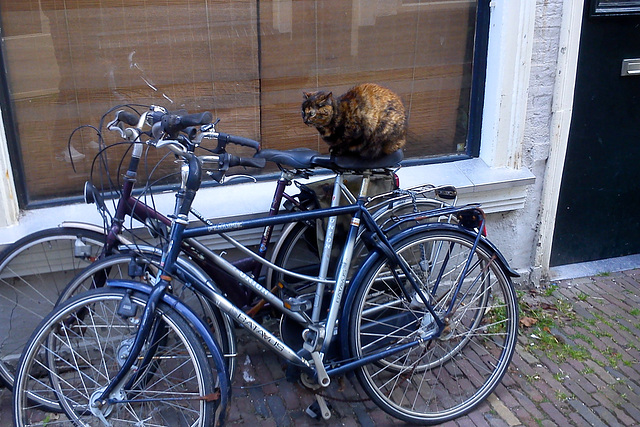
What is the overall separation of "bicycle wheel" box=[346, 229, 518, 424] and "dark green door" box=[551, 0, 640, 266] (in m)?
1.35

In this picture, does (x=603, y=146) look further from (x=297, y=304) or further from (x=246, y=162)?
(x=246, y=162)

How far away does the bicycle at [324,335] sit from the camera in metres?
2.66

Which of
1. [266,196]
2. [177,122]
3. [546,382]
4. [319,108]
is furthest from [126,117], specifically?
[546,382]

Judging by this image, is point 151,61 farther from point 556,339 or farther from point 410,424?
point 556,339

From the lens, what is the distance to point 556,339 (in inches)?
158

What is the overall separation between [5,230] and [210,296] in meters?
1.37

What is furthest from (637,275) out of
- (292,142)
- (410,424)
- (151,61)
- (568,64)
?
(151,61)

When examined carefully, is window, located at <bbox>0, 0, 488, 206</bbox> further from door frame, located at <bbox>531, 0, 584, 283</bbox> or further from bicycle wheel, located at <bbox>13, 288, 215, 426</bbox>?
bicycle wheel, located at <bbox>13, 288, 215, 426</bbox>

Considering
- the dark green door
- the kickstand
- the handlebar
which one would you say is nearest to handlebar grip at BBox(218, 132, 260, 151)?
the handlebar

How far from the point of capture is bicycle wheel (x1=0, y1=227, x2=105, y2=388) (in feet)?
10.7

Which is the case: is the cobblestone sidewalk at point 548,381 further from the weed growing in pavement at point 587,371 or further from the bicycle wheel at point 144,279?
the bicycle wheel at point 144,279

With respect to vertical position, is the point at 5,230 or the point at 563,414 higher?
the point at 5,230

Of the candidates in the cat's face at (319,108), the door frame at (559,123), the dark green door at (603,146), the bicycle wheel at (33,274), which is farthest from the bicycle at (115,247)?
the dark green door at (603,146)

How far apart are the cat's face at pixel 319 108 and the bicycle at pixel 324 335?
307 mm
